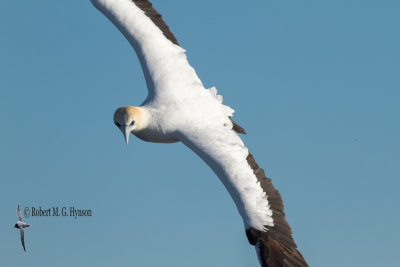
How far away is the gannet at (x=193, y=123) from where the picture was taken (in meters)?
17.9

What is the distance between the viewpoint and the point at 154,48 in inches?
838

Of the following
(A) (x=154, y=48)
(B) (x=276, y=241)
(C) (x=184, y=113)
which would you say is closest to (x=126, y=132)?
(C) (x=184, y=113)

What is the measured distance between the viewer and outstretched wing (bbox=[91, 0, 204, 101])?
20.6 meters

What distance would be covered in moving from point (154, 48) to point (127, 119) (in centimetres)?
287

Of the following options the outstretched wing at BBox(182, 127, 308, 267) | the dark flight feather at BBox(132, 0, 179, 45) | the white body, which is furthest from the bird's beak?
the dark flight feather at BBox(132, 0, 179, 45)

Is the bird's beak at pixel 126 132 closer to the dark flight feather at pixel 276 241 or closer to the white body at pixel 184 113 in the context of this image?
the white body at pixel 184 113

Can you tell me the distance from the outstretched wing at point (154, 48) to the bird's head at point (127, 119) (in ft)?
3.78

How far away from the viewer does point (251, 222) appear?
58.5 ft

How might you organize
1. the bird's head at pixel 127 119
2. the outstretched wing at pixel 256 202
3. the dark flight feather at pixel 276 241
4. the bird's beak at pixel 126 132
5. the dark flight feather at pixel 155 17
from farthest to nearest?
the dark flight feather at pixel 155 17 < the bird's beak at pixel 126 132 < the bird's head at pixel 127 119 < the outstretched wing at pixel 256 202 < the dark flight feather at pixel 276 241

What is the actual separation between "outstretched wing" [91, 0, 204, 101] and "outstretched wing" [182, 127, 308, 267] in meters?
2.37

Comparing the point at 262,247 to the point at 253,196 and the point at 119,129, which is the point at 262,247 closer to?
the point at 253,196

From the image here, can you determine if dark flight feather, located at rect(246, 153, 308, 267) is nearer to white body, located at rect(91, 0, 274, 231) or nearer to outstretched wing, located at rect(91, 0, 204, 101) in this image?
white body, located at rect(91, 0, 274, 231)

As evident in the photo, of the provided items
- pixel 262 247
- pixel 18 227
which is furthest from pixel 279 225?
pixel 18 227

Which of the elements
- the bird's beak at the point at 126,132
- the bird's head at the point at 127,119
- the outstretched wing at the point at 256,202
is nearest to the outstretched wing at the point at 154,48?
the bird's head at the point at 127,119
